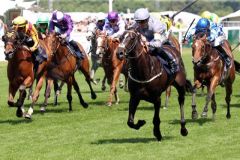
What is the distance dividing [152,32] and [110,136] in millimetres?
2110

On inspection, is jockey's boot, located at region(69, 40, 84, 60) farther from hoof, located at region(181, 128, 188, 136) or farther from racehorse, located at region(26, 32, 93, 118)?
hoof, located at region(181, 128, 188, 136)

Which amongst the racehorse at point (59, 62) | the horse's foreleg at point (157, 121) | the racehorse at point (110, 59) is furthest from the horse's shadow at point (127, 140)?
the racehorse at point (110, 59)

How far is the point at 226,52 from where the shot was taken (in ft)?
49.1

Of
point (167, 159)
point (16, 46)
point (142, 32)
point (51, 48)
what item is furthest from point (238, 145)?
point (51, 48)

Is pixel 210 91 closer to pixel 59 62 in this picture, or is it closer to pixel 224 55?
pixel 224 55

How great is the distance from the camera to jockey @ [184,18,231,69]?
14211mm

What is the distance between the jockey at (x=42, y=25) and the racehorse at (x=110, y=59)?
4.84 ft

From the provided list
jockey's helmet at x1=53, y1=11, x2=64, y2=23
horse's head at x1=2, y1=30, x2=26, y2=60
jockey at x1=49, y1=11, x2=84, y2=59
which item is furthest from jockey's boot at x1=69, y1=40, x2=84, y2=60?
horse's head at x1=2, y1=30, x2=26, y2=60

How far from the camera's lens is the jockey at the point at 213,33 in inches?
559

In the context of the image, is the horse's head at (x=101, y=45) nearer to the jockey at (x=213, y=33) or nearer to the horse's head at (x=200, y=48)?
the jockey at (x=213, y=33)

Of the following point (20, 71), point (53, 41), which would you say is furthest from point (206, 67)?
point (53, 41)

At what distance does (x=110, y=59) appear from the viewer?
18078mm

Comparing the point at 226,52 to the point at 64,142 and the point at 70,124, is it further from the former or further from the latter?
the point at 64,142

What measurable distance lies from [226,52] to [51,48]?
400cm
